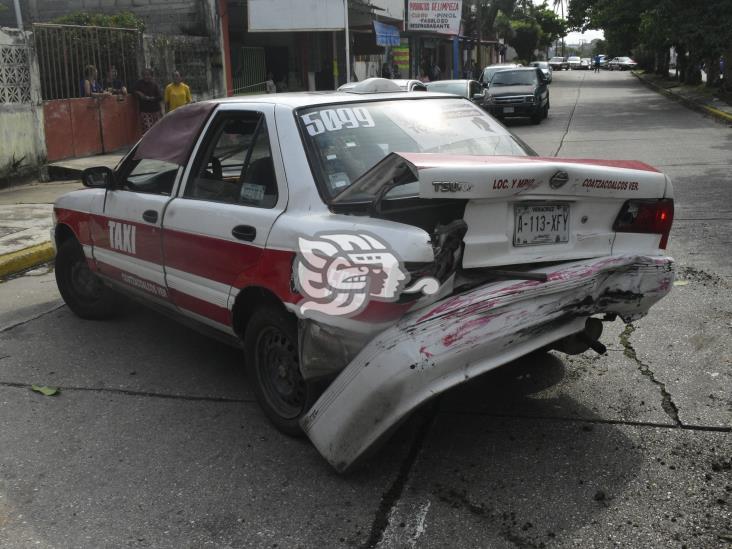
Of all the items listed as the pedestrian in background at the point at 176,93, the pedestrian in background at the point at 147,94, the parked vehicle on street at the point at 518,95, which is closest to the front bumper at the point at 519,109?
the parked vehicle on street at the point at 518,95

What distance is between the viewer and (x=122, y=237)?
5.05 metres

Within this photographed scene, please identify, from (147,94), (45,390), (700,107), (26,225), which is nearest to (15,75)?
(147,94)

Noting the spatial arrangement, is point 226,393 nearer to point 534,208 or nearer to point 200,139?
point 200,139

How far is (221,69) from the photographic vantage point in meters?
19.8

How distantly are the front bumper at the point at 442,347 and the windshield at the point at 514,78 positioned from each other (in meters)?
21.7

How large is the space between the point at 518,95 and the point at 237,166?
20.0m

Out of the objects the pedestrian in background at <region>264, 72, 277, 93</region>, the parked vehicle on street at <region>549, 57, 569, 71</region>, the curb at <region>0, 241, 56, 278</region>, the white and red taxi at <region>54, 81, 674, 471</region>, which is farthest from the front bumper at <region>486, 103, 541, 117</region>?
the parked vehicle on street at <region>549, 57, 569, 71</region>

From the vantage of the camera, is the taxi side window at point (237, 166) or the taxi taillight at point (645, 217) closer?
the taxi taillight at point (645, 217)

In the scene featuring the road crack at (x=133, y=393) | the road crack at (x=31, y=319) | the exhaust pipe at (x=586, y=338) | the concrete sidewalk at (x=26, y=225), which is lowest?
the road crack at (x=31, y=319)

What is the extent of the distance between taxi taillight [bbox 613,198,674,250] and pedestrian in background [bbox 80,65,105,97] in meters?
12.6

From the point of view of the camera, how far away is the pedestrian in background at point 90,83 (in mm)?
14305

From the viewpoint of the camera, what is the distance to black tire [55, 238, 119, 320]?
5883mm

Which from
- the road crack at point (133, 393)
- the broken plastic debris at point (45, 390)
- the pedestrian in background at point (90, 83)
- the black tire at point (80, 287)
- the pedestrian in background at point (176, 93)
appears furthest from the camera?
the pedestrian in background at point (176, 93)

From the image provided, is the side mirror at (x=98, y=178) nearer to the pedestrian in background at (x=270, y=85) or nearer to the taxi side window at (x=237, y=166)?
the taxi side window at (x=237, y=166)
